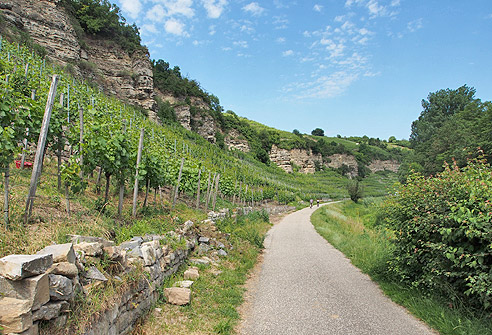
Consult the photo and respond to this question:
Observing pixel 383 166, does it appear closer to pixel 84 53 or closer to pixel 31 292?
pixel 84 53

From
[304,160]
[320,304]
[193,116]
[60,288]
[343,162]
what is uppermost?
[193,116]

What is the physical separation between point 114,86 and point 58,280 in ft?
141

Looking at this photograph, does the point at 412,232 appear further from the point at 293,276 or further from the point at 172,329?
the point at 172,329

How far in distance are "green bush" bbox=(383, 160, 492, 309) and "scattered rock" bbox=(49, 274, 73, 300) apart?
5.23m

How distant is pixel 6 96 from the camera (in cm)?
400

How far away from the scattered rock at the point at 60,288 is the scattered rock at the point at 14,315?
1.03 feet

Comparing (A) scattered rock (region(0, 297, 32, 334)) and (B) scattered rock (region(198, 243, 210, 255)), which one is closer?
(A) scattered rock (region(0, 297, 32, 334))

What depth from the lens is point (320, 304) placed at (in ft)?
17.8

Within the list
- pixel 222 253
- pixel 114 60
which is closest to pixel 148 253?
pixel 222 253

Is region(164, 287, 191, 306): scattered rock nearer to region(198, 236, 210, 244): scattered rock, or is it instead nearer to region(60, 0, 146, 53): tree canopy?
region(198, 236, 210, 244): scattered rock

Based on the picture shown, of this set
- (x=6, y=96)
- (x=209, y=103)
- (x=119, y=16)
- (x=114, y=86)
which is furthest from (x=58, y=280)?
(x=209, y=103)

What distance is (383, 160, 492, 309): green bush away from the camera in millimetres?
4082

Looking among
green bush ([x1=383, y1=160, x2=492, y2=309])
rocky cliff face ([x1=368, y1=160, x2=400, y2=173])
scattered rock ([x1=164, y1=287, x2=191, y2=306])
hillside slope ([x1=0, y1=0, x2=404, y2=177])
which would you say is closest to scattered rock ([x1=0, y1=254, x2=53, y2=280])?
scattered rock ([x1=164, y1=287, x2=191, y2=306])

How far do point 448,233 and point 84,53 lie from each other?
45027mm
